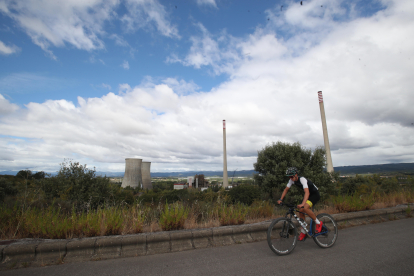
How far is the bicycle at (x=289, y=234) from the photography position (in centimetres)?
426

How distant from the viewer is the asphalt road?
349 centimetres

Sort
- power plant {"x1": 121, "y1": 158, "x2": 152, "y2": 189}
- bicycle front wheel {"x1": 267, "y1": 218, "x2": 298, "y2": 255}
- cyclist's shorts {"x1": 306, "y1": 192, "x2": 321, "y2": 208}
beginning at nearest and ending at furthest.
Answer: bicycle front wheel {"x1": 267, "y1": 218, "x2": 298, "y2": 255} → cyclist's shorts {"x1": 306, "y1": 192, "x2": 321, "y2": 208} → power plant {"x1": 121, "y1": 158, "x2": 152, "y2": 189}

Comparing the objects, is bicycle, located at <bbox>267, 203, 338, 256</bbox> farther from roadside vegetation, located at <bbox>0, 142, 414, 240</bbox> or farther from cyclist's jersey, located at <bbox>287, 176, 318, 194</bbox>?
roadside vegetation, located at <bbox>0, 142, 414, 240</bbox>

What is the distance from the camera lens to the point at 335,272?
3512 mm

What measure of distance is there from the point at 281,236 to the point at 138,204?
3370 mm

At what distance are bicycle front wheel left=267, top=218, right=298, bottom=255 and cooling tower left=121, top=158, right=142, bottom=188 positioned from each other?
47423 millimetres

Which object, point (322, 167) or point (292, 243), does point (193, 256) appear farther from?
point (322, 167)

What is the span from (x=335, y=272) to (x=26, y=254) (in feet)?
15.7

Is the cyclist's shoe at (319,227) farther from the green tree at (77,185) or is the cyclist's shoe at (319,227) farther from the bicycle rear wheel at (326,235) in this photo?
the green tree at (77,185)

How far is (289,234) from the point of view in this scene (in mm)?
4473

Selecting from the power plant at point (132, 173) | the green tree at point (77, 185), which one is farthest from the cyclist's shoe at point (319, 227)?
the power plant at point (132, 173)

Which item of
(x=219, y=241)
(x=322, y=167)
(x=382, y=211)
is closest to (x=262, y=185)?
(x=322, y=167)

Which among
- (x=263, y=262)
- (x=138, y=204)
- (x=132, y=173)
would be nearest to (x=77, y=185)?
(x=138, y=204)

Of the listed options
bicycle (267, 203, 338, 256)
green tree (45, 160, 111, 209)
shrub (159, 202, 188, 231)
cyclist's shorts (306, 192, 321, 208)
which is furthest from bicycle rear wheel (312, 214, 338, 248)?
green tree (45, 160, 111, 209)
